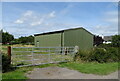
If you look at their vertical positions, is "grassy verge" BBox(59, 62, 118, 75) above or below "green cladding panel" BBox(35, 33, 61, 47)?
below

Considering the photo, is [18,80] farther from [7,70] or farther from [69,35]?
[69,35]

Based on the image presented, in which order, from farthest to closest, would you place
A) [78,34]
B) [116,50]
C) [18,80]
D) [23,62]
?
[78,34]
[116,50]
[23,62]
[18,80]

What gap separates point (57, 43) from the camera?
2417 centimetres

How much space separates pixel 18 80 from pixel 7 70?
2.31 meters

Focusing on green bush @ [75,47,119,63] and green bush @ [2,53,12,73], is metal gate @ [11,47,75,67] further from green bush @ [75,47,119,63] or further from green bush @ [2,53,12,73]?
green bush @ [75,47,119,63]

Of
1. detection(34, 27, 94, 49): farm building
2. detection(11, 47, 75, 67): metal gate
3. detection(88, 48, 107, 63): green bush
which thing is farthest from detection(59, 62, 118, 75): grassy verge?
detection(34, 27, 94, 49): farm building

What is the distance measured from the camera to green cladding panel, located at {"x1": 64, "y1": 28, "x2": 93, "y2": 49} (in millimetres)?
23447

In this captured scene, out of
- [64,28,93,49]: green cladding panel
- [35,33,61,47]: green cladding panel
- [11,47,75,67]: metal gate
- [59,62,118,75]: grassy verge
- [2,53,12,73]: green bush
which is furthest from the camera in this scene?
[35,33,61,47]: green cladding panel

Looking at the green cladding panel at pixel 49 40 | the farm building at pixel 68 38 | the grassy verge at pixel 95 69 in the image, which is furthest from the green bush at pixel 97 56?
the green cladding panel at pixel 49 40

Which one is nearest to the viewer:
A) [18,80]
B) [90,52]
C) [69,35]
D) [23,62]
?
[18,80]

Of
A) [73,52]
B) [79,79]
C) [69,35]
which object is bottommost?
[79,79]

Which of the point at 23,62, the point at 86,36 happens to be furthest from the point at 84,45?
the point at 23,62

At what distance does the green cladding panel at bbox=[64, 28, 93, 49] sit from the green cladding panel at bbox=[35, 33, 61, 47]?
126 centimetres

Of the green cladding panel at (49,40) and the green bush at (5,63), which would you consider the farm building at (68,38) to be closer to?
the green cladding panel at (49,40)
